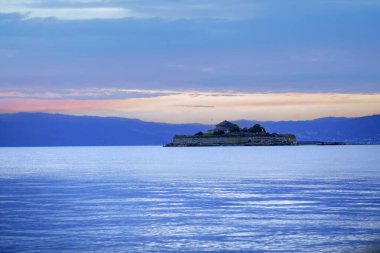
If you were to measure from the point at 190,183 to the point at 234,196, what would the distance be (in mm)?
19448

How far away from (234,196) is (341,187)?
1476cm

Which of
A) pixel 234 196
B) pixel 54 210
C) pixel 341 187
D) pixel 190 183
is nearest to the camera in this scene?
pixel 54 210

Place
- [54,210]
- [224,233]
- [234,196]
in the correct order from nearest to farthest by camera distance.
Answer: [224,233] → [54,210] → [234,196]

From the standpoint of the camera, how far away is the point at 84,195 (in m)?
67.4

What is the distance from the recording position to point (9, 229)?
43.2 meters

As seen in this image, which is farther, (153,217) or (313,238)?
(153,217)

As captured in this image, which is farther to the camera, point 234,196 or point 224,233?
point 234,196

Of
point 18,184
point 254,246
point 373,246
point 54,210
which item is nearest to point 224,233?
point 254,246

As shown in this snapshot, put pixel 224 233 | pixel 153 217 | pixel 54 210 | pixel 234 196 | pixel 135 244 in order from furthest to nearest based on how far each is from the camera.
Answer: pixel 234 196
pixel 54 210
pixel 153 217
pixel 224 233
pixel 135 244

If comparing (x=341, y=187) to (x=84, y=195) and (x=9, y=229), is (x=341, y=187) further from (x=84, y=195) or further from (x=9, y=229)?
(x=9, y=229)

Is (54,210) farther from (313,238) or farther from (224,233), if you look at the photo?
(313,238)

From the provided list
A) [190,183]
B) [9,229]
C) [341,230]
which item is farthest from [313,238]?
[190,183]

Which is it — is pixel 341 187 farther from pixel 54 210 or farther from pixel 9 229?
pixel 9 229

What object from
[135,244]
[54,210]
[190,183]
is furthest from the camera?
[190,183]
